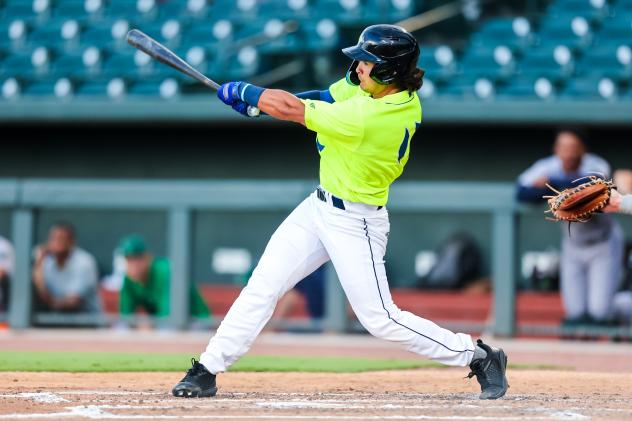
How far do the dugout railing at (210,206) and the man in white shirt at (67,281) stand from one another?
9 cm

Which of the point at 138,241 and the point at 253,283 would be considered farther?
the point at 138,241

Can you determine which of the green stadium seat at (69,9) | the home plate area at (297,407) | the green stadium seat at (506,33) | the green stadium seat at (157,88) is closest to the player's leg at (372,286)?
the home plate area at (297,407)

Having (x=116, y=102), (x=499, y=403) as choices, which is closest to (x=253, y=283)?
(x=499, y=403)

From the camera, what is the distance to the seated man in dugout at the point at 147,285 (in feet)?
28.6

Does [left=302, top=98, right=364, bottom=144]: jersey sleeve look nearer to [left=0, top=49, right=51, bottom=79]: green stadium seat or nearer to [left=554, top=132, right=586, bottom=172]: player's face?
[left=554, top=132, right=586, bottom=172]: player's face

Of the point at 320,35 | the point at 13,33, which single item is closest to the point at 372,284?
the point at 320,35

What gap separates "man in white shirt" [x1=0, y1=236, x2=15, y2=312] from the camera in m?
8.88

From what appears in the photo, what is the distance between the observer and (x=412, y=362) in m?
7.14

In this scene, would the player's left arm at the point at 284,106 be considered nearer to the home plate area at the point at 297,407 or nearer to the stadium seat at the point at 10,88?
the home plate area at the point at 297,407

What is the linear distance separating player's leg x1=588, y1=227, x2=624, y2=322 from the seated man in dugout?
2.74 metres

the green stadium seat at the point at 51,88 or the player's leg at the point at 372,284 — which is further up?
the green stadium seat at the point at 51,88

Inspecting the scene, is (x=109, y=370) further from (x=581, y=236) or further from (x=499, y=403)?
(x=581, y=236)

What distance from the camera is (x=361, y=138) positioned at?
181 inches

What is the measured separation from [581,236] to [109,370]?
3.52 m
